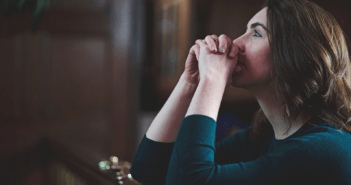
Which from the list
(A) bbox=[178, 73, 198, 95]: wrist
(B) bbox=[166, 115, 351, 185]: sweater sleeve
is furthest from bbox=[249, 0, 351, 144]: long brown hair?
(A) bbox=[178, 73, 198, 95]: wrist

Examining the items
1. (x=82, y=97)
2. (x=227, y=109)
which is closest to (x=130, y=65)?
(x=82, y=97)

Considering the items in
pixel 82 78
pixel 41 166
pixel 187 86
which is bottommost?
pixel 41 166

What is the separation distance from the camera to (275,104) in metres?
0.74

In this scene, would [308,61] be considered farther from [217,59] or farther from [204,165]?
[204,165]

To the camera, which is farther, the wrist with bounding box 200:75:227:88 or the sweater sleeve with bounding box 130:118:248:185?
the sweater sleeve with bounding box 130:118:248:185

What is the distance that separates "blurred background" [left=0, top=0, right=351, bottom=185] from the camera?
7.69 ft

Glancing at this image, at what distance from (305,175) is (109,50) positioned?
2.14 meters

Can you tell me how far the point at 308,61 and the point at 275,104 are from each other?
155mm

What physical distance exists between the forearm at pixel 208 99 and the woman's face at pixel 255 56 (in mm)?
100

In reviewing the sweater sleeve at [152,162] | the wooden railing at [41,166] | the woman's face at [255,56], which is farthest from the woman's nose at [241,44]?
the wooden railing at [41,166]

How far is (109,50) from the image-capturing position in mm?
2438

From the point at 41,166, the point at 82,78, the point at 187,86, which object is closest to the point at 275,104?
the point at 187,86

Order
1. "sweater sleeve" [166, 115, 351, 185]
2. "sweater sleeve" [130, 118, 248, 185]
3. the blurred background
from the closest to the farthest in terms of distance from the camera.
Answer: "sweater sleeve" [166, 115, 351, 185], "sweater sleeve" [130, 118, 248, 185], the blurred background

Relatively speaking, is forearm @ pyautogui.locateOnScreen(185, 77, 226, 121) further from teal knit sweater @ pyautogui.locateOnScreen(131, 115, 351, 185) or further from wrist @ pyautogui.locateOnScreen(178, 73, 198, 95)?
wrist @ pyautogui.locateOnScreen(178, 73, 198, 95)
